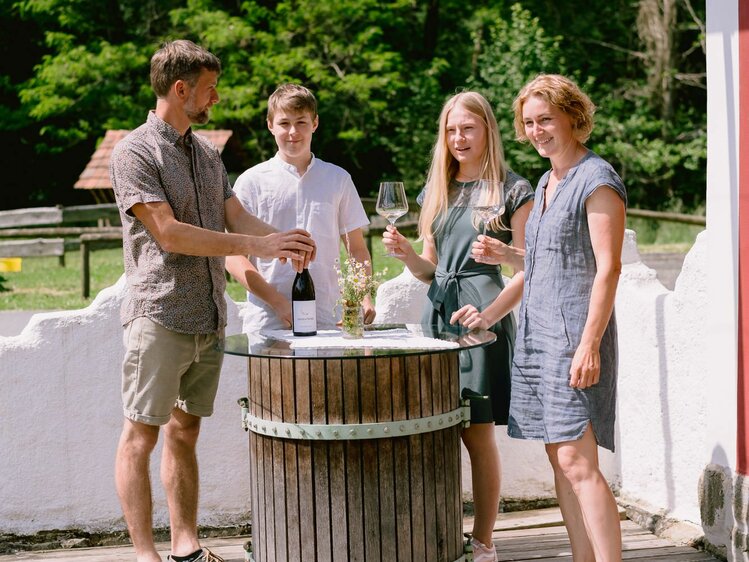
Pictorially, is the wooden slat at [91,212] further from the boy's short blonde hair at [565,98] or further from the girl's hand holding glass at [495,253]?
the boy's short blonde hair at [565,98]

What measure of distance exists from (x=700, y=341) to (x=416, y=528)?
5.62 feet

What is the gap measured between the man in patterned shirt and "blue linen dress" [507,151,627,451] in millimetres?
872

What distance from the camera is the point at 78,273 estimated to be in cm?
1652

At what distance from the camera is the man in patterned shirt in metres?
3.63

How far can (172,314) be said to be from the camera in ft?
12.3

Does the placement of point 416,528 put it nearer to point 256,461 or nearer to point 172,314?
point 256,461

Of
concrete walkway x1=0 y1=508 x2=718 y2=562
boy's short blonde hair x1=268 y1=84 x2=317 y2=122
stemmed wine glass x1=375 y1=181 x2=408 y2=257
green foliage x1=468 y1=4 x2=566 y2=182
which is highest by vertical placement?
green foliage x1=468 y1=4 x2=566 y2=182

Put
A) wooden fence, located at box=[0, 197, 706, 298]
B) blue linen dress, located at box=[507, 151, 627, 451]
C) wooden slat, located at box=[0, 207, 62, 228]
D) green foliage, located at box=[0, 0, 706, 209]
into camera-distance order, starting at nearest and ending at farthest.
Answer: blue linen dress, located at box=[507, 151, 627, 451], wooden fence, located at box=[0, 197, 706, 298], wooden slat, located at box=[0, 207, 62, 228], green foliage, located at box=[0, 0, 706, 209]

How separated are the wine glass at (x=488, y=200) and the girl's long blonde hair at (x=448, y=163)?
12cm

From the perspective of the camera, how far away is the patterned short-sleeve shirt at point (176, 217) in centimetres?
365

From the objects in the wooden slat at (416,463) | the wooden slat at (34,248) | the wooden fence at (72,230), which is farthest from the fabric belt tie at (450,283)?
the wooden slat at (34,248)

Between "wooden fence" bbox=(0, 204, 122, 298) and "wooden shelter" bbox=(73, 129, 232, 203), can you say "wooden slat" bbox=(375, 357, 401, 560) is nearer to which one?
"wooden fence" bbox=(0, 204, 122, 298)

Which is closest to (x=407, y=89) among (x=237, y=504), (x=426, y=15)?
(x=426, y=15)

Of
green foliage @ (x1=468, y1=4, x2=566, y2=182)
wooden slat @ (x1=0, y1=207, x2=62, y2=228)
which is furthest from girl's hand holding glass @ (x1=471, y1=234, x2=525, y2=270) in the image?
green foliage @ (x1=468, y1=4, x2=566, y2=182)
